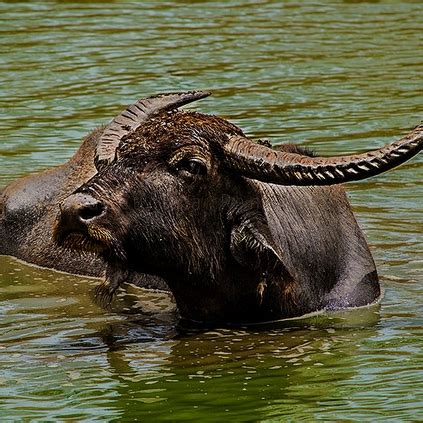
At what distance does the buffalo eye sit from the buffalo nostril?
0.52 meters

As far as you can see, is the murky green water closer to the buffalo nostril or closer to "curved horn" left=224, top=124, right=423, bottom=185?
the buffalo nostril

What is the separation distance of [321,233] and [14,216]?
2.88 metres

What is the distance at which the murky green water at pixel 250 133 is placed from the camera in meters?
A: 8.20

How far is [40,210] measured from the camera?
1178 centimetres

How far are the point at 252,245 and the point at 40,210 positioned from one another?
3024 mm

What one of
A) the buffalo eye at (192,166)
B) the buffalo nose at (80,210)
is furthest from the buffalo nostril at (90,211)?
the buffalo eye at (192,166)

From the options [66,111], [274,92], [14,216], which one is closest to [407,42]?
[274,92]

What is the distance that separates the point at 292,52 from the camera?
1869cm

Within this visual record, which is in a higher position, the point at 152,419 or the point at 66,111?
the point at 66,111

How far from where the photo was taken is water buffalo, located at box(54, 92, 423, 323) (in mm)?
8844

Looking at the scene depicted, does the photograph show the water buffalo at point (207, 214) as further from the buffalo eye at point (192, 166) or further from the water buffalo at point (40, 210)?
the water buffalo at point (40, 210)

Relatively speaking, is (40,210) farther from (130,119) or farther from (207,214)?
(207,214)

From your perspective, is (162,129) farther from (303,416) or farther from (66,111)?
(66,111)

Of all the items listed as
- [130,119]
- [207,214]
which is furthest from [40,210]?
[207,214]
